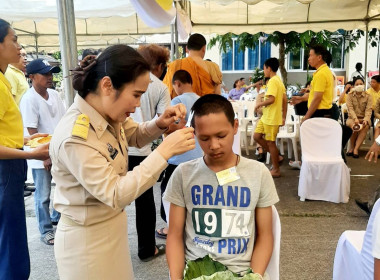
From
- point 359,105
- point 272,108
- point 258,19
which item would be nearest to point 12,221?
point 272,108

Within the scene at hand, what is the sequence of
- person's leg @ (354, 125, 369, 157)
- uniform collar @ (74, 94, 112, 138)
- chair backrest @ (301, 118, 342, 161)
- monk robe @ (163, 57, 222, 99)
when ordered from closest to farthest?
uniform collar @ (74, 94, 112, 138) < monk robe @ (163, 57, 222, 99) < chair backrest @ (301, 118, 342, 161) < person's leg @ (354, 125, 369, 157)

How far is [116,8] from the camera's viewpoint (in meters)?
4.77

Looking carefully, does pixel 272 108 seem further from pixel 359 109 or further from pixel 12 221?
pixel 12 221

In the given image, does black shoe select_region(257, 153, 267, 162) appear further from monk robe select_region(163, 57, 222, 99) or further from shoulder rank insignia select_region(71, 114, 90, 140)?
shoulder rank insignia select_region(71, 114, 90, 140)

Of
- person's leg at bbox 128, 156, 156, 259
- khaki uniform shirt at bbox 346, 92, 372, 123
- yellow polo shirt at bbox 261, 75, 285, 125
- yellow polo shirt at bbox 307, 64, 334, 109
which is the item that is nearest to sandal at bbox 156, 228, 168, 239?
person's leg at bbox 128, 156, 156, 259

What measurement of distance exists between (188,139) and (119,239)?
499 millimetres

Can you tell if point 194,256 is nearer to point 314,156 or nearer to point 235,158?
point 235,158

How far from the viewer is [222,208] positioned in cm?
140

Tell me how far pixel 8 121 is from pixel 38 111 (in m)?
1.26

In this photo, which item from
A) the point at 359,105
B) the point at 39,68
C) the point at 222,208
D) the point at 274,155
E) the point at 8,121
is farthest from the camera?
the point at 359,105

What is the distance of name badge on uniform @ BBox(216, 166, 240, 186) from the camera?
1397 millimetres

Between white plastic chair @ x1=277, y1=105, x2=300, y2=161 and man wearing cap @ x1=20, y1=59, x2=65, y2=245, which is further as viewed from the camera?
white plastic chair @ x1=277, y1=105, x2=300, y2=161

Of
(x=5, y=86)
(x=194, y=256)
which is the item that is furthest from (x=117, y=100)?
(x=5, y=86)

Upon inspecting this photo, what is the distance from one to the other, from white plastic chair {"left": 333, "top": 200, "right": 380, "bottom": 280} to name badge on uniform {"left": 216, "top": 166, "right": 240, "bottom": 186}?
0.57m
